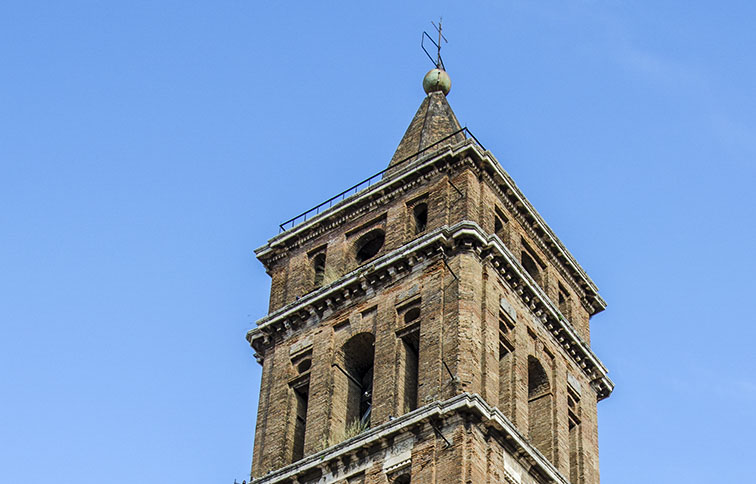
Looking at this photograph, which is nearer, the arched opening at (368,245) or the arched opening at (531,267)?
the arched opening at (368,245)

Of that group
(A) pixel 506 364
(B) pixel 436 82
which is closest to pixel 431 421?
(A) pixel 506 364

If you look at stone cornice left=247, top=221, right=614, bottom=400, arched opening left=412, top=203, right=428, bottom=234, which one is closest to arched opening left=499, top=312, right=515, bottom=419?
stone cornice left=247, top=221, right=614, bottom=400

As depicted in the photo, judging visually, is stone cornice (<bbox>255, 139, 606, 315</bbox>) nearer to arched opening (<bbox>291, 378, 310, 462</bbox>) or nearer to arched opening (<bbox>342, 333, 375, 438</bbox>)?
arched opening (<bbox>342, 333, 375, 438</bbox>)

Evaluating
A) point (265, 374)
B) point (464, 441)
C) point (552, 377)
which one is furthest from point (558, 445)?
point (265, 374)

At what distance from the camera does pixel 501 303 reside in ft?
166

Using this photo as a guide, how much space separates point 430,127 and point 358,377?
12410mm

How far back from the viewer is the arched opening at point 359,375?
50.2 m

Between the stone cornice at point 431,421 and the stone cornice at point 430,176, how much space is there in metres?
10.7

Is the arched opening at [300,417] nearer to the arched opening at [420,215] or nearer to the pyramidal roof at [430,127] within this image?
the arched opening at [420,215]

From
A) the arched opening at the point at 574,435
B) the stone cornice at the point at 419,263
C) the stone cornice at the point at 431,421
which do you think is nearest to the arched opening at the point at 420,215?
the stone cornice at the point at 419,263

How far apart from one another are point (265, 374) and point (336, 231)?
607 cm

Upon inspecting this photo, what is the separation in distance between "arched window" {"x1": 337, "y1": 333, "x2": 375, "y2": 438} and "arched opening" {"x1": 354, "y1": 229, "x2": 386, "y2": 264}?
4.35m

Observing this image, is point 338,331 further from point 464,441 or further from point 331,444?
point 464,441

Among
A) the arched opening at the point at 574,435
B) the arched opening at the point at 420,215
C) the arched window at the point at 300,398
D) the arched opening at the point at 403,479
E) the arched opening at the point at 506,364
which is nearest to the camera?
the arched opening at the point at 403,479
